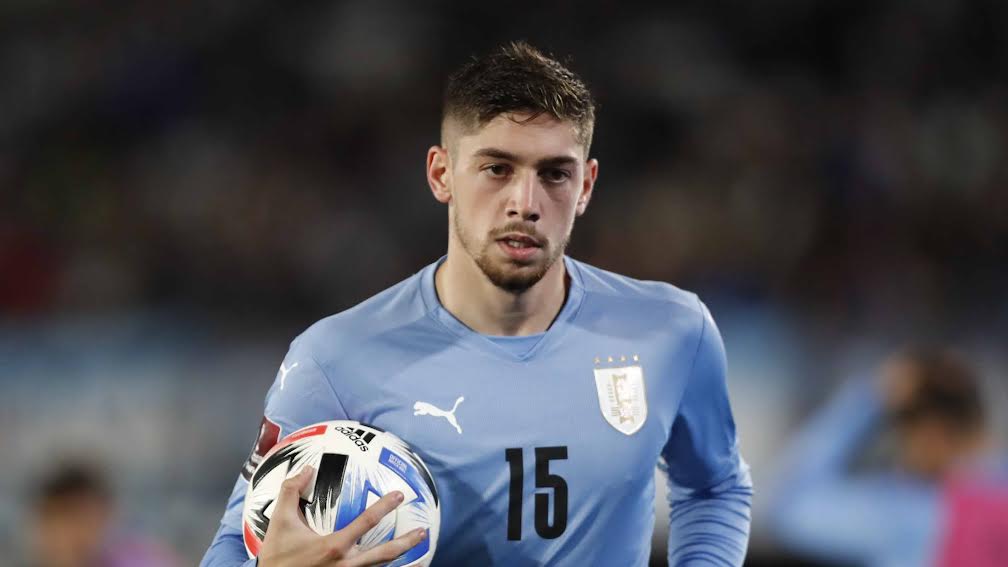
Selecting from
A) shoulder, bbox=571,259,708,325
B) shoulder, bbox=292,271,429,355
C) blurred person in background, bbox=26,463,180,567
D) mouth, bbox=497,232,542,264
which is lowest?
blurred person in background, bbox=26,463,180,567

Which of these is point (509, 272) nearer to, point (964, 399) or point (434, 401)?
point (434, 401)

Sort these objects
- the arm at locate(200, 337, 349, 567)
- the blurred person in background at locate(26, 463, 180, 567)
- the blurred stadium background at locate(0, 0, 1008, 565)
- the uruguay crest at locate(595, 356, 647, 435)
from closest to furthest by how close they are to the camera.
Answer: the arm at locate(200, 337, 349, 567) < the uruguay crest at locate(595, 356, 647, 435) < the blurred person in background at locate(26, 463, 180, 567) < the blurred stadium background at locate(0, 0, 1008, 565)

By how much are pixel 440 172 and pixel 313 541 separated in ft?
3.77


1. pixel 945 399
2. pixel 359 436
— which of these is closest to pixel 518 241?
pixel 359 436

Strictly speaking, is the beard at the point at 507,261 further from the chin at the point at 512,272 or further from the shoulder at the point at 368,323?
the shoulder at the point at 368,323

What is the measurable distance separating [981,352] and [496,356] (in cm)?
461

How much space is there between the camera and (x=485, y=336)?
3494 mm

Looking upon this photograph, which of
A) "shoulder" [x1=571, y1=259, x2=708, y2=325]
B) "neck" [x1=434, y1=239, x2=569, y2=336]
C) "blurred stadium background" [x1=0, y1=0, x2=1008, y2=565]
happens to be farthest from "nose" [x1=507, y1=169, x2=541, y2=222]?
"blurred stadium background" [x1=0, y1=0, x2=1008, y2=565]

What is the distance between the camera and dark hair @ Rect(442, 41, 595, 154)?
3.30 m

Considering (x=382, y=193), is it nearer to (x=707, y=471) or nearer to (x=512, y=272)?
(x=707, y=471)

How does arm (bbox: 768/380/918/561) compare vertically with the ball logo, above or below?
below

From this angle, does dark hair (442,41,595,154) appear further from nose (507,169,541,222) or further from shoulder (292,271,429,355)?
shoulder (292,271,429,355)

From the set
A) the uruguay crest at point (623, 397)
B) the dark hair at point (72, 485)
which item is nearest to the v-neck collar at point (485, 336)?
the uruguay crest at point (623, 397)

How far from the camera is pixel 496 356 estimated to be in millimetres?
3473
